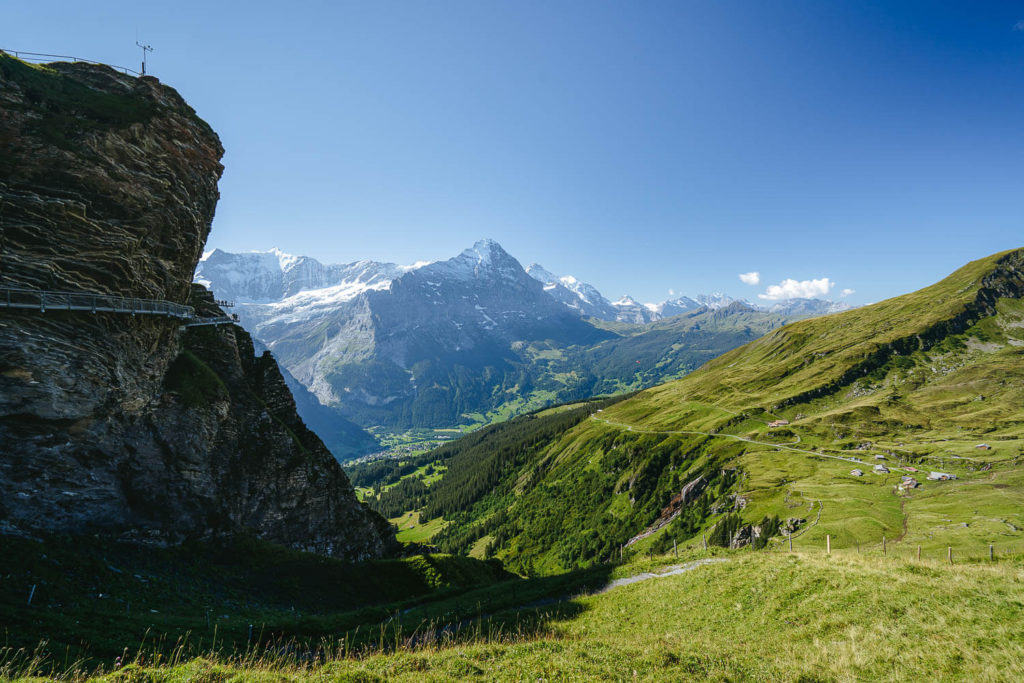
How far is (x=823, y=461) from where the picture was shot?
346 feet

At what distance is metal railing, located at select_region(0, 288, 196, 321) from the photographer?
27422mm

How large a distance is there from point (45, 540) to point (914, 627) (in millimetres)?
49226

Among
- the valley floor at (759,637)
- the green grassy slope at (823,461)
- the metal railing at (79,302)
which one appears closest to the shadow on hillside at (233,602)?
the valley floor at (759,637)

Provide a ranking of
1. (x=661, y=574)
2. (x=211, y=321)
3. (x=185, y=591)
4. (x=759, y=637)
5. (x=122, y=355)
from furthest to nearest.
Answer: (x=211, y=321) → (x=122, y=355) → (x=661, y=574) → (x=185, y=591) → (x=759, y=637)

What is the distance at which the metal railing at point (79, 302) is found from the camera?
90.0 feet

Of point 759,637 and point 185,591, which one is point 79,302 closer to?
point 185,591

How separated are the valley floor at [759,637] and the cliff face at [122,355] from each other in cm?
2668

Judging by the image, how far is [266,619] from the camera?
2642 cm

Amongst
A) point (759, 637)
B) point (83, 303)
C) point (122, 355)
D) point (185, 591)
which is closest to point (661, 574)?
point (759, 637)

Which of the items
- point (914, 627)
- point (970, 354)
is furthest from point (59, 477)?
point (970, 354)

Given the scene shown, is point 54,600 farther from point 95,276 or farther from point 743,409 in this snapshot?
point 743,409

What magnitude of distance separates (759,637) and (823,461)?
11954 cm

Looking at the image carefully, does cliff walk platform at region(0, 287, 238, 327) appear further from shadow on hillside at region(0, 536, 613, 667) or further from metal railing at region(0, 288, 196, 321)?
shadow on hillside at region(0, 536, 613, 667)

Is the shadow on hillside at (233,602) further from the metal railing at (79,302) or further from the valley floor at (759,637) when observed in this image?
the metal railing at (79,302)
